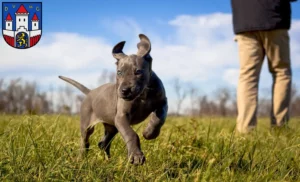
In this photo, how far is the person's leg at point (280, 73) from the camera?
15.8 feet

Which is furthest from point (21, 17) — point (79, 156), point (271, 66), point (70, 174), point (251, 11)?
point (271, 66)

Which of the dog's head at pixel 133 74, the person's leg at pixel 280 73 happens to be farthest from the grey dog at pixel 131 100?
the person's leg at pixel 280 73

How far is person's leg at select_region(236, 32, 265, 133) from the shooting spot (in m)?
4.88

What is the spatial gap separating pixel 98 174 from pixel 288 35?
3707 millimetres

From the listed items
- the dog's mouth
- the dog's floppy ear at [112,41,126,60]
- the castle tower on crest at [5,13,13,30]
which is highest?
the castle tower on crest at [5,13,13,30]

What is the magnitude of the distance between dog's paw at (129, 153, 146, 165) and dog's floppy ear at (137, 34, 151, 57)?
1.72ft

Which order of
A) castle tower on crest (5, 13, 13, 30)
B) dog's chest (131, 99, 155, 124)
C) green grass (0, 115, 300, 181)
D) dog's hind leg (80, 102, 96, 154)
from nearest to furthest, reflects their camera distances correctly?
green grass (0, 115, 300, 181) → dog's chest (131, 99, 155, 124) → dog's hind leg (80, 102, 96, 154) → castle tower on crest (5, 13, 13, 30)

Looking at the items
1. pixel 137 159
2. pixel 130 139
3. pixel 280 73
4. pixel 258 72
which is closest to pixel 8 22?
pixel 130 139

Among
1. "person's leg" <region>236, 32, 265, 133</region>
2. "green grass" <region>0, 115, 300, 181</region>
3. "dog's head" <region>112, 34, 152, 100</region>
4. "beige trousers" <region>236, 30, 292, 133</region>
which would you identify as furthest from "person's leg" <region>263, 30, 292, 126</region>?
"dog's head" <region>112, 34, 152, 100</region>

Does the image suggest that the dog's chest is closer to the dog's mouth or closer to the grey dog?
the grey dog

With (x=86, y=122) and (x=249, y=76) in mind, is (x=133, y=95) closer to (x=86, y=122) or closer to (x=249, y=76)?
(x=86, y=122)

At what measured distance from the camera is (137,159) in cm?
202

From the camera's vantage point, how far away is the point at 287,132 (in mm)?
3955

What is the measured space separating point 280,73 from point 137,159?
3451 mm
